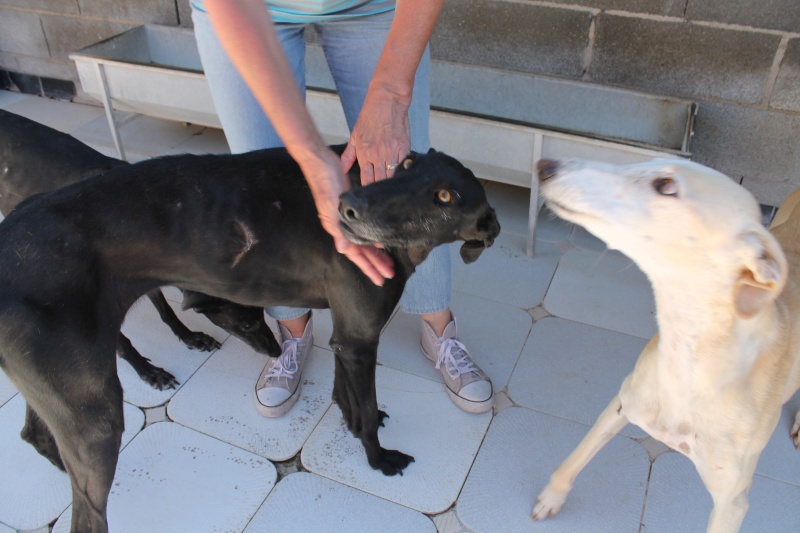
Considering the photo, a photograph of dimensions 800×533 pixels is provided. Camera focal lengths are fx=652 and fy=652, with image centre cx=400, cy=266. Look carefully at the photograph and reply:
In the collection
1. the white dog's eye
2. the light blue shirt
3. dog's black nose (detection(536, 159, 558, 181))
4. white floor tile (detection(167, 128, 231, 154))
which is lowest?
white floor tile (detection(167, 128, 231, 154))

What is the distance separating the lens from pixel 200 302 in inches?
86.4

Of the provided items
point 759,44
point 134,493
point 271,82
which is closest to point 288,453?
point 134,493

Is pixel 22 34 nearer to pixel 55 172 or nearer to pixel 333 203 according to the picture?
pixel 55 172

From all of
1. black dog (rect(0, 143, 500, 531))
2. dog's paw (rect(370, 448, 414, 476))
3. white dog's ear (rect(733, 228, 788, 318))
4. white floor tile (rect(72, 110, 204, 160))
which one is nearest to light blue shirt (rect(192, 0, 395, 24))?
black dog (rect(0, 143, 500, 531))

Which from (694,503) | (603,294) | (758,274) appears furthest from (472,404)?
(758,274)

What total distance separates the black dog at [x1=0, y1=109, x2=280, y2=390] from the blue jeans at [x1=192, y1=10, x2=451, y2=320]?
56cm

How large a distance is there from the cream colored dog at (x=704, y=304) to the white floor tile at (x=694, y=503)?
0.40 m

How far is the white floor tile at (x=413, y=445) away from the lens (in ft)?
6.85

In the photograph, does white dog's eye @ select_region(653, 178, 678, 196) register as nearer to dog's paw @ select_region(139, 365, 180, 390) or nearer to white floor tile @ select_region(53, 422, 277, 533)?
white floor tile @ select_region(53, 422, 277, 533)

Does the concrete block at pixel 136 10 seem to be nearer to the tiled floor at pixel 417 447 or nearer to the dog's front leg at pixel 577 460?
the tiled floor at pixel 417 447

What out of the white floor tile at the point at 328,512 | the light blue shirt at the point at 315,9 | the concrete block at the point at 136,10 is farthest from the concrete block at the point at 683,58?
the concrete block at the point at 136,10

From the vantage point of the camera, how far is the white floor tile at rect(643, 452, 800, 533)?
197 centimetres

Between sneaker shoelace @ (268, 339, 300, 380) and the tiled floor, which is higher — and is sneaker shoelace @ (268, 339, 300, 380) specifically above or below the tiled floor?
above

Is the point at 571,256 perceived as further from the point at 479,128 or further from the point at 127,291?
the point at 127,291
